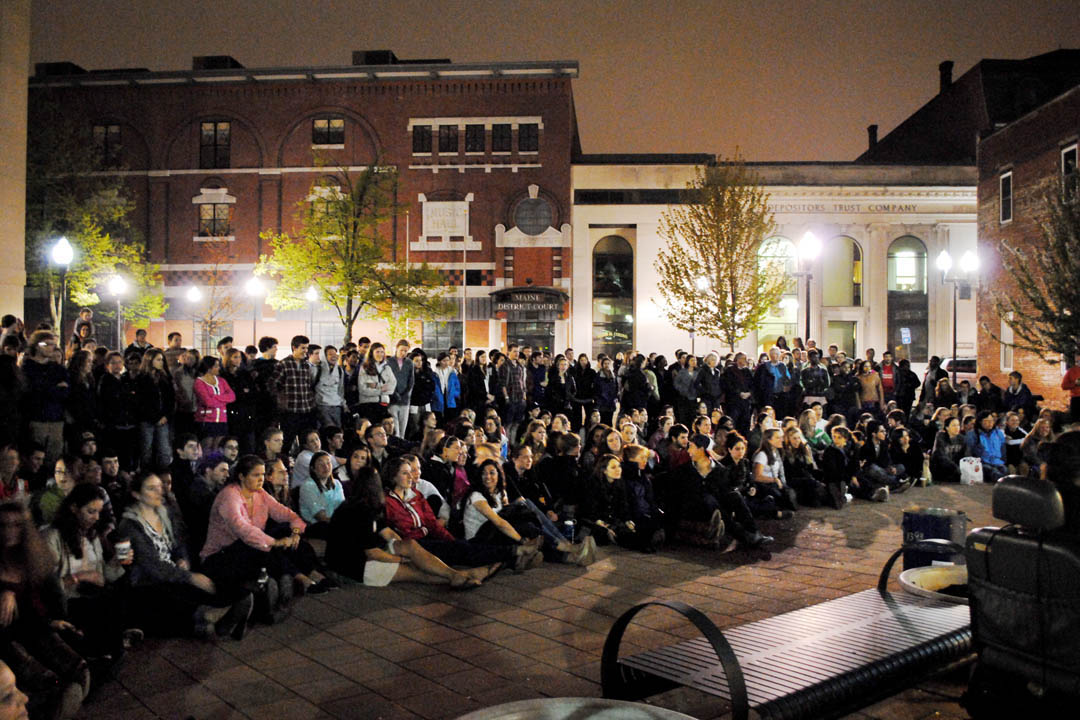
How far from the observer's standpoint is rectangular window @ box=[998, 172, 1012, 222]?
2672cm

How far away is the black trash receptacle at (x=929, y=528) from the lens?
715cm

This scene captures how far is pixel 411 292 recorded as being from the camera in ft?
102

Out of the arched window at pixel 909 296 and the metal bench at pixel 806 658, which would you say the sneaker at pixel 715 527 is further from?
the arched window at pixel 909 296

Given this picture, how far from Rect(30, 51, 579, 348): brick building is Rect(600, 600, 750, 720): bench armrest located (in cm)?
A: 3021

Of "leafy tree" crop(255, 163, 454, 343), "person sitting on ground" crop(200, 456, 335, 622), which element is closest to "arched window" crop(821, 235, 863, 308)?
"leafy tree" crop(255, 163, 454, 343)

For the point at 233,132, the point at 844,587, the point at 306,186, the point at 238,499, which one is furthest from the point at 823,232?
the point at 238,499

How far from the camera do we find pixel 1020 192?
25.9m

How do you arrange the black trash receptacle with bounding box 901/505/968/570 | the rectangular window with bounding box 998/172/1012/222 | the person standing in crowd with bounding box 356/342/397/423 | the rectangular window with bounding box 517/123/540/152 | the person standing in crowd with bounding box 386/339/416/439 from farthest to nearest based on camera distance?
the rectangular window with bounding box 517/123/540/152 < the rectangular window with bounding box 998/172/1012/222 < the person standing in crowd with bounding box 386/339/416/439 < the person standing in crowd with bounding box 356/342/397/423 < the black trash receptacle with bounding box 901/505/968/570

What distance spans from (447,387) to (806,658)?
11.6 metres

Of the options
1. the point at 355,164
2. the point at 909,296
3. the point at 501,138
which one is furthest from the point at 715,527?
the point at 909,296

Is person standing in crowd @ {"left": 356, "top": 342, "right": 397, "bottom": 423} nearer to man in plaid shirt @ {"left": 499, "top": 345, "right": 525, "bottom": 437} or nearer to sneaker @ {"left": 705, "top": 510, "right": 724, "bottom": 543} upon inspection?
man in plaid shirt @ {"left": 499, "top": 345, "right": 525, "bottom": 437}

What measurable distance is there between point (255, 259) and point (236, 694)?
107 feet

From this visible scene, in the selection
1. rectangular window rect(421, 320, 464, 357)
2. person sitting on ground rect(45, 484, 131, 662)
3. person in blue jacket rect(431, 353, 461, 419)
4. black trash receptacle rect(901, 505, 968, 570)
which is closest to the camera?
person sitting on ground rect(45, 484, 131, 662)

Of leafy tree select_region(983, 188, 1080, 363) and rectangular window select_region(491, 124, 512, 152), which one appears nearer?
leafy tree select_region(983, 188, 1080, 363)
